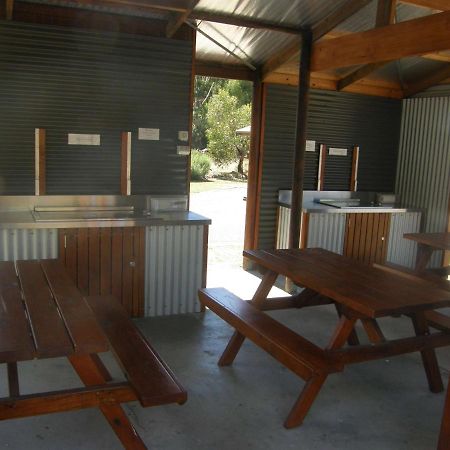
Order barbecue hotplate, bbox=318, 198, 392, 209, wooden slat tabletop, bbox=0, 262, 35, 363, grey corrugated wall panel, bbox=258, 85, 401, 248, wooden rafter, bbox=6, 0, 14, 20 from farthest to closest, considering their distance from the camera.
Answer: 1. barbecue hotplate, bbox=318, 198, 392, 209
2. grey corrugated wall panel, bbox=258, 85, 401, 248
3. wooden rafter, bbox=6, 0, 14, 20
4. wooden slat tabletop, bbox=0, 262, 35, 363

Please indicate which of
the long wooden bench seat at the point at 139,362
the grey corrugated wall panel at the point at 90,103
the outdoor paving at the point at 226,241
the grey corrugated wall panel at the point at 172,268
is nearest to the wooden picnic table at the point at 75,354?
the long wooden bench seat at the point at 139,362

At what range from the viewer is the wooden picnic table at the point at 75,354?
90.9 inches

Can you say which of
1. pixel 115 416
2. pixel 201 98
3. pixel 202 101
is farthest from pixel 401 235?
pixel 201 98

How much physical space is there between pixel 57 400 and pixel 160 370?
50 centimetres

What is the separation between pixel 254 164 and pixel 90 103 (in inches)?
100

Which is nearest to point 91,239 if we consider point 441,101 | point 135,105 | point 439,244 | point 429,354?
point 135,105

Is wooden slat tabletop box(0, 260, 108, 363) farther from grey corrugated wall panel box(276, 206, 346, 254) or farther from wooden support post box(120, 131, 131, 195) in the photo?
grey corrugated wall panel box(276, 206, 346, 254)

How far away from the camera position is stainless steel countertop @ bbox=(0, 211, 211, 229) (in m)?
4.42

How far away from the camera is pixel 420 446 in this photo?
3.02m

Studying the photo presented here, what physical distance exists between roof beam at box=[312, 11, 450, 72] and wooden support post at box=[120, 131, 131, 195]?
2141mm

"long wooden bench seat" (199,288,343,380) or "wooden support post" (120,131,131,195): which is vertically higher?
"wooden support post" (120,131,131,195)

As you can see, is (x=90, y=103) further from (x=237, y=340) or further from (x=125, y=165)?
(x=237, y=340)

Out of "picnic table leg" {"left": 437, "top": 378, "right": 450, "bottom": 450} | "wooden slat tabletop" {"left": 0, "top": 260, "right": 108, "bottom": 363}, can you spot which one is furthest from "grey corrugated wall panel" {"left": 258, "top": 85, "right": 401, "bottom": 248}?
"picnic table leg" {"left": 437, "top": 378, "right": 450, "bottom": 450}

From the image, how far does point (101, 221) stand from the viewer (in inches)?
182
